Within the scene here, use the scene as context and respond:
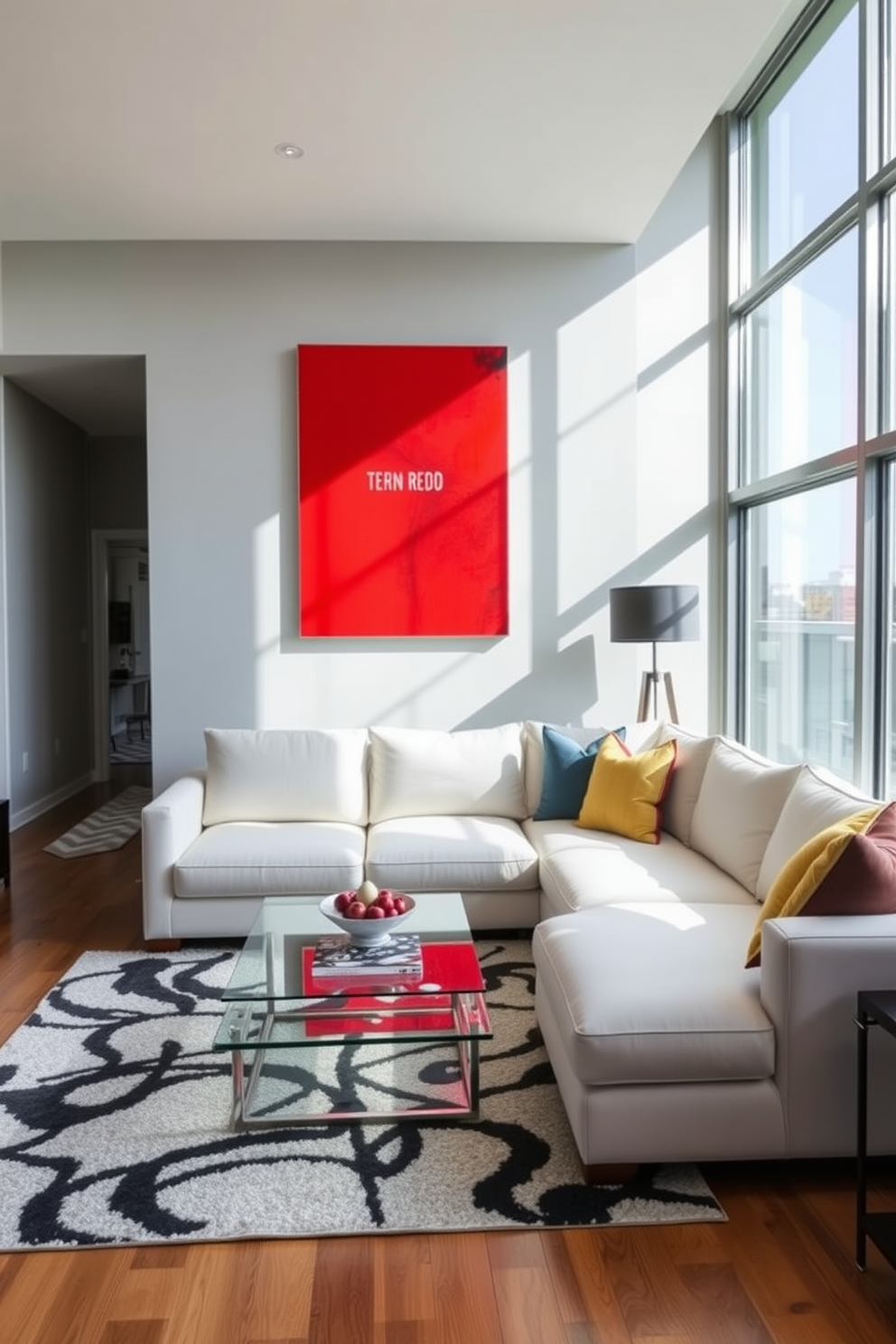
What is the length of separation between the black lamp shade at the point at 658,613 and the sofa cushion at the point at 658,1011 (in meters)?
2.06

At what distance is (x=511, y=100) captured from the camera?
141 inches

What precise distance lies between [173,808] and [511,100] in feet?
9.44

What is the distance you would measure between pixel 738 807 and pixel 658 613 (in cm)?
130

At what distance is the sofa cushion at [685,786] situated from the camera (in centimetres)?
383

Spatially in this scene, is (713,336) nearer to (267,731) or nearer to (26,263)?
(267,731)

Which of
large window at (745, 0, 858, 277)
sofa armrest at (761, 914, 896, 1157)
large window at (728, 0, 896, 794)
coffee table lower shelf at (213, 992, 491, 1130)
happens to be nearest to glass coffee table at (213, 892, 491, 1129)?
coffee table lower shelf at (213, 992, 491, 1130)

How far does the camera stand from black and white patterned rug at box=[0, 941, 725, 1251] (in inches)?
83.2

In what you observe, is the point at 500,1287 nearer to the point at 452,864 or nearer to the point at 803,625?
the point at 452,864

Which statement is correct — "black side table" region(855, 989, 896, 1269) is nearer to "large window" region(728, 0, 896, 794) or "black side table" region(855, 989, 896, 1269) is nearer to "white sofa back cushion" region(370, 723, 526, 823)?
"large window" region(728, 0, 896, 794)

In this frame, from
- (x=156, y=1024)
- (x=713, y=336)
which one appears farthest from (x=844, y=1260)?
(x=713, y=336)

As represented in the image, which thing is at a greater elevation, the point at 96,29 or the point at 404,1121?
the point at 96,29

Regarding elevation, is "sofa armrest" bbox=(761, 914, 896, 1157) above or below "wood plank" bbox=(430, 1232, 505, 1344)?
above

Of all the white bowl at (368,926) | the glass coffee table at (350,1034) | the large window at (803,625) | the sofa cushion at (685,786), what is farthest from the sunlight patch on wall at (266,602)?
the large window at (803,625)

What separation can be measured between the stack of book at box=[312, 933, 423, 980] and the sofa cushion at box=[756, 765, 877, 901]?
1.04 m
